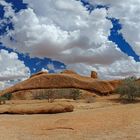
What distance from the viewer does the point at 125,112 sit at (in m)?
25.2

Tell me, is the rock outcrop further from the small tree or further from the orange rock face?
the small tree

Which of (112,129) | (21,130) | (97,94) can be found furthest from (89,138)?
(97,94)

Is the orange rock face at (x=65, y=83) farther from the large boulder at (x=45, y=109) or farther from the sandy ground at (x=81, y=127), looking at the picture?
the sandy ground at (x=81, y=127)

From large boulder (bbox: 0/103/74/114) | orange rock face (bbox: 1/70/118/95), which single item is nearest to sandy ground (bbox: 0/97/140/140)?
large boulder (bbox: 0/103/74/114)

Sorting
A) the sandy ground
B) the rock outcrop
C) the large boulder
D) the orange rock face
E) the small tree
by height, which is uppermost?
the rock outcrop

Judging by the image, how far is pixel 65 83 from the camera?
329ft

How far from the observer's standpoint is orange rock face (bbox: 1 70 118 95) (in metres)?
97.5

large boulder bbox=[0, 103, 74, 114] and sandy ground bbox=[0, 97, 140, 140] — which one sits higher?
large boulder bbox=[0, 103, 74, 114]

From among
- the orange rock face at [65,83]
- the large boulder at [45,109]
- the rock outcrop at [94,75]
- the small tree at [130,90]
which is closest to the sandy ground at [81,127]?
the large boulder at [45,109]

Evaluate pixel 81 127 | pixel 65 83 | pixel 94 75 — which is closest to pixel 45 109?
pixel 81 127

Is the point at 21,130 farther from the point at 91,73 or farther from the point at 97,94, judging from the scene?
the point at 91,73

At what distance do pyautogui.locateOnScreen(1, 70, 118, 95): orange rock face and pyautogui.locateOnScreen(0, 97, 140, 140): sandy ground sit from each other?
7097 centimetres

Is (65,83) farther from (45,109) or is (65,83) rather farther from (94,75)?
(45,109)

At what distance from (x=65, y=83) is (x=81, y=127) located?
78.2 m
